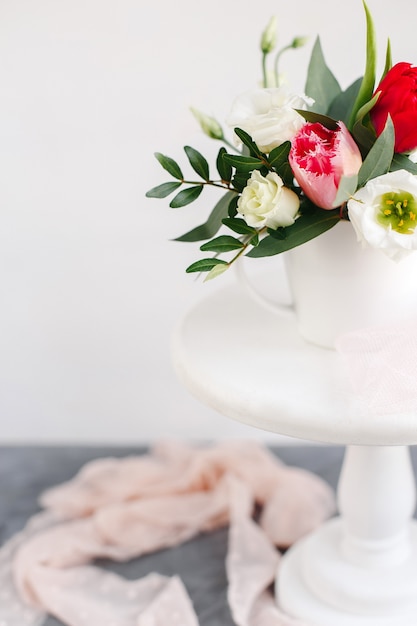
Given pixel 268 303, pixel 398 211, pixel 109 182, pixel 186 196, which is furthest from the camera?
pixel 109 182

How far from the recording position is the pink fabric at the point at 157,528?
1235 millimetres

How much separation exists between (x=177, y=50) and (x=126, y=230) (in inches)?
15.2

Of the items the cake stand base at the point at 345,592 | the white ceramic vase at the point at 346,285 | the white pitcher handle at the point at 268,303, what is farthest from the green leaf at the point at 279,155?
the cake stand base at the point at 345,592

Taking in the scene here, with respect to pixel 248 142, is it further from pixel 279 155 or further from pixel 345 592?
pixel 345 592

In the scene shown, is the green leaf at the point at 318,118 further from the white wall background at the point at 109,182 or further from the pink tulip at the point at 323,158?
the white wall background at the point at 109,182

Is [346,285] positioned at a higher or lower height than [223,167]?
lower

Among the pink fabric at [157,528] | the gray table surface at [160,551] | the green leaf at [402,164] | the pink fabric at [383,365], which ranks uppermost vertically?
the green leaf at [402,164]

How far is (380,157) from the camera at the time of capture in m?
0.85

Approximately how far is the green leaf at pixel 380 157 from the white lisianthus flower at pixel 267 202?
3.2 inches

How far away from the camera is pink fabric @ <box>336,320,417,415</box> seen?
0.87m

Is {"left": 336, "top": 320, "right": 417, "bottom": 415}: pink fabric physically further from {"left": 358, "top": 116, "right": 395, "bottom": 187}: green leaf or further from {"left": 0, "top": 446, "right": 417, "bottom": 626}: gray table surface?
{"left": 0, "top": 446, "right": 417, "bottom": 626}: gray table surface

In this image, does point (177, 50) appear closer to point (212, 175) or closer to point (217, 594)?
point (212, 175)

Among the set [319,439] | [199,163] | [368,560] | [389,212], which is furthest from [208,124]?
[368,560]

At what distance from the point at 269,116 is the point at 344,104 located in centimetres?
14
